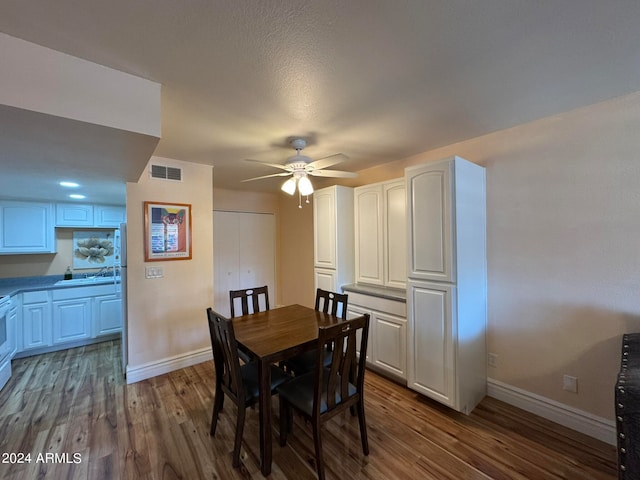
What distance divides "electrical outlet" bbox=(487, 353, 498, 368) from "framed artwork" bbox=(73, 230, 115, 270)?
18.3ft

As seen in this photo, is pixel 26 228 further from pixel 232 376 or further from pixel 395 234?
pixel 395 234

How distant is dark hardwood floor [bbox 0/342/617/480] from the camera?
1685 millimetres

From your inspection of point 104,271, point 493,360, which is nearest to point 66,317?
point 104,271

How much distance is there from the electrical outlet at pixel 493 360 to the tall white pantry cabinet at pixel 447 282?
5cm

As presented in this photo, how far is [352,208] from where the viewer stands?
3.46 metres

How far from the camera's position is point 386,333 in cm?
277

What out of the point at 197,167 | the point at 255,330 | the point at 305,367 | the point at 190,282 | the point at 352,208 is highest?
the point at 197,167

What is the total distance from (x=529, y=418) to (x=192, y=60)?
3.47 meters

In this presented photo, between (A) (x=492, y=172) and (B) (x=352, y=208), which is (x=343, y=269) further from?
(A) (x=492, y=172)

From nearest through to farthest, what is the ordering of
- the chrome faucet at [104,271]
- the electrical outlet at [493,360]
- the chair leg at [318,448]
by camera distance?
the chair leg at [318,448], the electrical outlet at [493,360], the chrome faucet at [104,271]

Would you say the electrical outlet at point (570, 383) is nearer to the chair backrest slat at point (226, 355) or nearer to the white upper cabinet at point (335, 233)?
the white upper cabinet at point (335, 233)

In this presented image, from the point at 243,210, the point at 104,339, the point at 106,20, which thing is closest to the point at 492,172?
the point at 106,20

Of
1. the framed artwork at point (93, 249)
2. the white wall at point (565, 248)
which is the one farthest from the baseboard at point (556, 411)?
the framed artwork at point (93, 249)

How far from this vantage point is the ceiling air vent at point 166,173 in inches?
115
